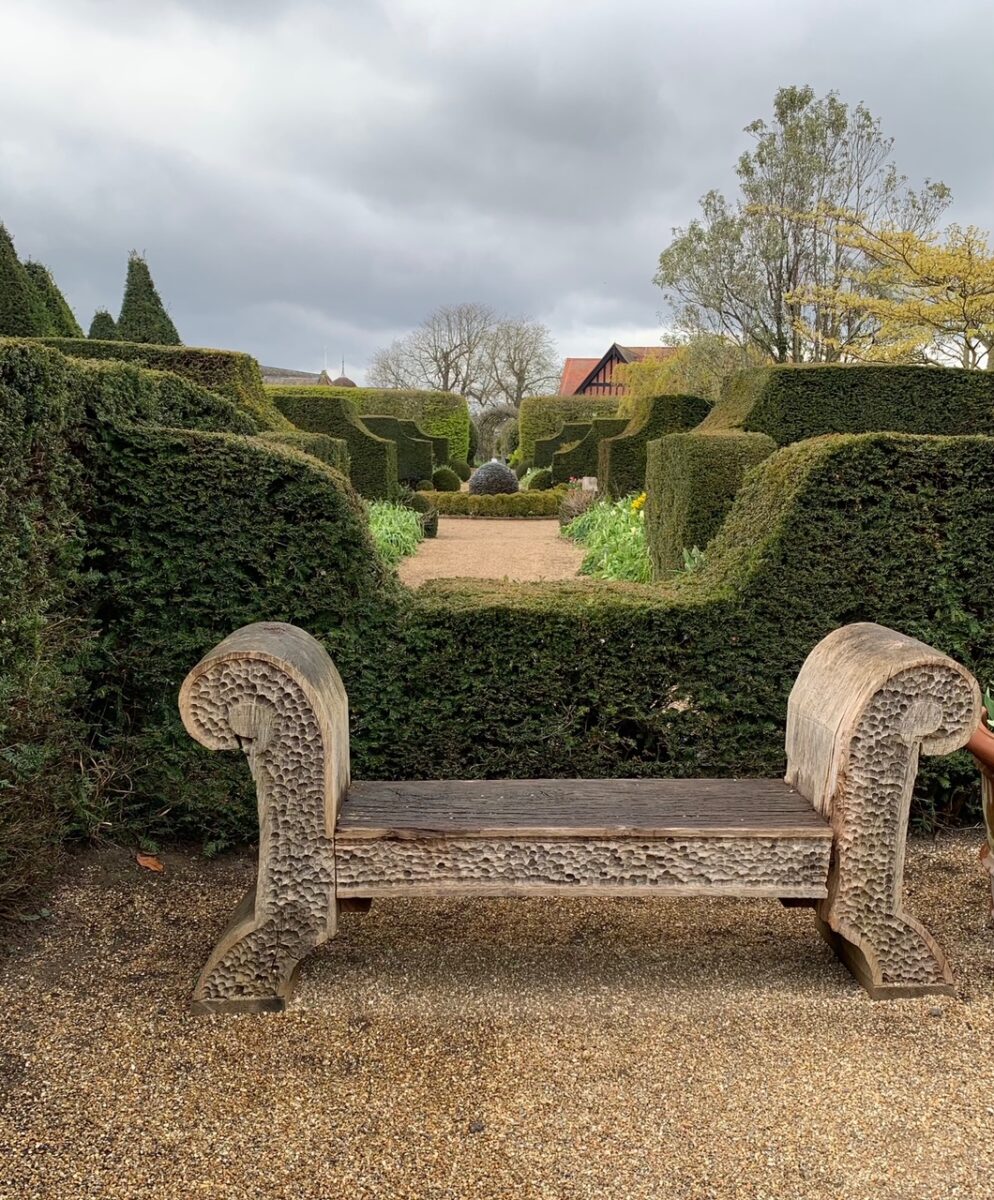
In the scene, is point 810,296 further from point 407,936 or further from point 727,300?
point 407,936

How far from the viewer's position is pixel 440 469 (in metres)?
24.2

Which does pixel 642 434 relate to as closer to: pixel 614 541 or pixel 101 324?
pixel 614 541

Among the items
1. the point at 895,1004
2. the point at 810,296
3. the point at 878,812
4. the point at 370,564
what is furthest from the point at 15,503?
the point at 810,296

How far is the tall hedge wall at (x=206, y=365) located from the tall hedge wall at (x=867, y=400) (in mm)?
5468

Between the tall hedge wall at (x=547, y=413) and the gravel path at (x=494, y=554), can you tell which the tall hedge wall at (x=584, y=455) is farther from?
the tall hedge wall at (x=547, y=413)

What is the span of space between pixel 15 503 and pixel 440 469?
21.8m

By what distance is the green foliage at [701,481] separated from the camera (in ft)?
24.3

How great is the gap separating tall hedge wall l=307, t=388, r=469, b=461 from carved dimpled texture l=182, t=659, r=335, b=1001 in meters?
29.1

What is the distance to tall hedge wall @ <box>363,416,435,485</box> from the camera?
21.0 meters

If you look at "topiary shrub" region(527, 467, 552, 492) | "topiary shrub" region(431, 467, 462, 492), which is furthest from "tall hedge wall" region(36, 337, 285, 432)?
"topiary shrub" region(527, 467, 552, 492)

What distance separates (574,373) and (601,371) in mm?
7694

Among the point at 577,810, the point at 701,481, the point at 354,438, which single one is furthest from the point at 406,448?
the point at 577,810

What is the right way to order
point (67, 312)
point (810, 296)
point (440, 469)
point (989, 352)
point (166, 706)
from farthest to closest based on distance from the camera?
point (440, 469)
point (810, 296)
point (989, 352)
point (67, 312)
point (166, 706)

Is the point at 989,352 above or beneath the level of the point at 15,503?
above
